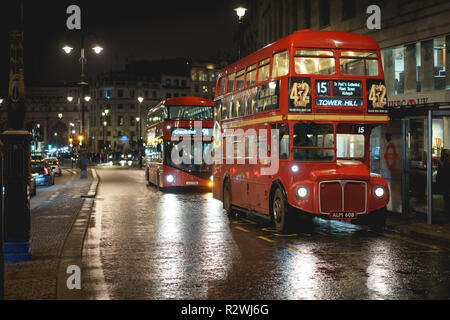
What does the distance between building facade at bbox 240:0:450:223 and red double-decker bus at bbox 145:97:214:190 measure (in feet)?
13.5

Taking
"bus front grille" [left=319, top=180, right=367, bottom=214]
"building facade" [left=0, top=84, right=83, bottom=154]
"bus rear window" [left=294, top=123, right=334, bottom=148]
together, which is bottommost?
"bus front grille" [left=319, top=180, right=367, bottom=214]

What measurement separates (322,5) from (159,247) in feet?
76.5

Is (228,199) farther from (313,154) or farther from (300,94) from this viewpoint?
(300,94)

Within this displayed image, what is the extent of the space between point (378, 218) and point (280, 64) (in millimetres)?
4133

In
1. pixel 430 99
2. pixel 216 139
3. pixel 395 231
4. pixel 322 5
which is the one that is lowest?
pixel 395 231

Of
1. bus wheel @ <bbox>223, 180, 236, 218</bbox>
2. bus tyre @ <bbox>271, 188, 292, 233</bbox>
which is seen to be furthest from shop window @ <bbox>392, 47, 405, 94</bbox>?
bus tyre @ <bbox>271, 188, 292, 233</bbox>

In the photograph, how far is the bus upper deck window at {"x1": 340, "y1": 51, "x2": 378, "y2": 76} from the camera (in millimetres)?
13820

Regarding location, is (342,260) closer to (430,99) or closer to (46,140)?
(430,99)

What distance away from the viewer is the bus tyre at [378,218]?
45.2 ft

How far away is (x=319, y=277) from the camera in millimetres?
8961

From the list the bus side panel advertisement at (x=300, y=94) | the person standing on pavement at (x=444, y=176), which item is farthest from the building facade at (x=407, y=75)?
the bus side panel advertisement at (x=300, y=94)

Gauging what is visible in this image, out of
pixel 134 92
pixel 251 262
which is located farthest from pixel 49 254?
pixel 134 92

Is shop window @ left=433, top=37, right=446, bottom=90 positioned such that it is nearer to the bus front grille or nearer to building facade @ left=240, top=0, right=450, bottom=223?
building facade @ left=240, top=0, right=450, bottom=223
